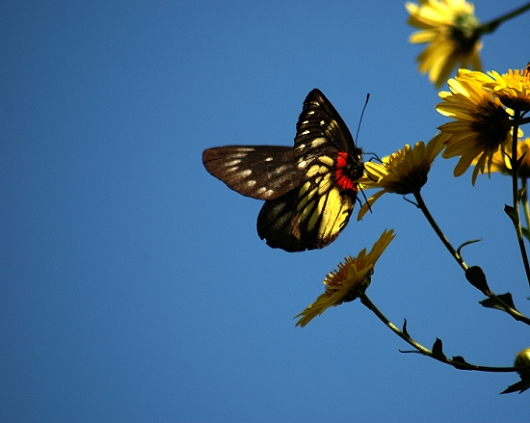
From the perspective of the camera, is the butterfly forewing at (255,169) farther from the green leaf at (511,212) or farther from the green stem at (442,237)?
the green leaf at (511,212)

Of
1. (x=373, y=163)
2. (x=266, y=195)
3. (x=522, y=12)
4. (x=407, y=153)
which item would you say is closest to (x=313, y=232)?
(x=266, y=195)

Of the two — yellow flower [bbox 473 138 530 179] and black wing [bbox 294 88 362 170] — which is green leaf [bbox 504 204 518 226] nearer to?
yellow flower [bbox 473 138 530 179]

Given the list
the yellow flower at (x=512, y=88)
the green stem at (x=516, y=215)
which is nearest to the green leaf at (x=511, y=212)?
the green stem at (x=516, y=215)

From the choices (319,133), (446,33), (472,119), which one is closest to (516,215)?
(472,119)

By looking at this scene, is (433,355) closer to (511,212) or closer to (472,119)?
(511,212)

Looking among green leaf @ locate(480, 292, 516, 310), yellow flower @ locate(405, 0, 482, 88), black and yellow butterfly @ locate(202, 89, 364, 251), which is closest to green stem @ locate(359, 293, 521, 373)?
green leaf @ locate(480, 292, 516, 310)

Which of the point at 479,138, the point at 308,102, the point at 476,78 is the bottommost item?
the point at 479,138

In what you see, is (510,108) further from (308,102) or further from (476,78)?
(308,102)
